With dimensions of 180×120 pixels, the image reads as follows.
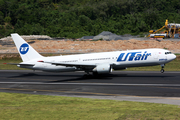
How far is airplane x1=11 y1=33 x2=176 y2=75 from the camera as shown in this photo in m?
37.6

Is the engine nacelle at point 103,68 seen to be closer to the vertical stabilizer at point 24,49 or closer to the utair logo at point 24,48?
the vertical stabilizer at point 24,49

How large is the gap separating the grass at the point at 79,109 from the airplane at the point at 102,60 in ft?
45.3

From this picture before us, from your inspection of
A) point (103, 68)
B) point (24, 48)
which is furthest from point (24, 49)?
point (103, 68)

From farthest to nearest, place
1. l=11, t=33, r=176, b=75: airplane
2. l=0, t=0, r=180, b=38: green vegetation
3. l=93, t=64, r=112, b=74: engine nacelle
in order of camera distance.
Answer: l=0, t=0, r=180, b=38: green vegetation, l=11, t=33, r=176, b=75: airplane, l=93, t=64, r=112, b=74: engine nacelle

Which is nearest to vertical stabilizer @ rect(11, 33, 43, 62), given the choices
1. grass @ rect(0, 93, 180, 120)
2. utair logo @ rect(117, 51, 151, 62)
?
utair logo @ rect(117, 51, 151, 62)

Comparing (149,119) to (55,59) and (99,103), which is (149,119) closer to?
(99,103)

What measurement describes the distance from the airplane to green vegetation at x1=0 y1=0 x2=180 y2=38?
68281mm

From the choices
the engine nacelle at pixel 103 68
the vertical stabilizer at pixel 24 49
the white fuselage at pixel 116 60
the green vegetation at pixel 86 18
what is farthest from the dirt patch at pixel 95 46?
the engine nacelle at pixel 103 68

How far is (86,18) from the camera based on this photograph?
136 metres

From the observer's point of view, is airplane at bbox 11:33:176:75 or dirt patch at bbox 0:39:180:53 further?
dirt patch at bbox 0:39:180:53

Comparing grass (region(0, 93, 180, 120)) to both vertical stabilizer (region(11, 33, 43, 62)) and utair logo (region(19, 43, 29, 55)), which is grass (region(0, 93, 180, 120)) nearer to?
vertical stabilizer (region(11, 33, 43, 62))

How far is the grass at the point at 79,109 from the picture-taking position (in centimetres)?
1730

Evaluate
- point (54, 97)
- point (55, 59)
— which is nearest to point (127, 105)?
point (54, 97)

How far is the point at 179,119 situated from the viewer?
16297 millimetres
